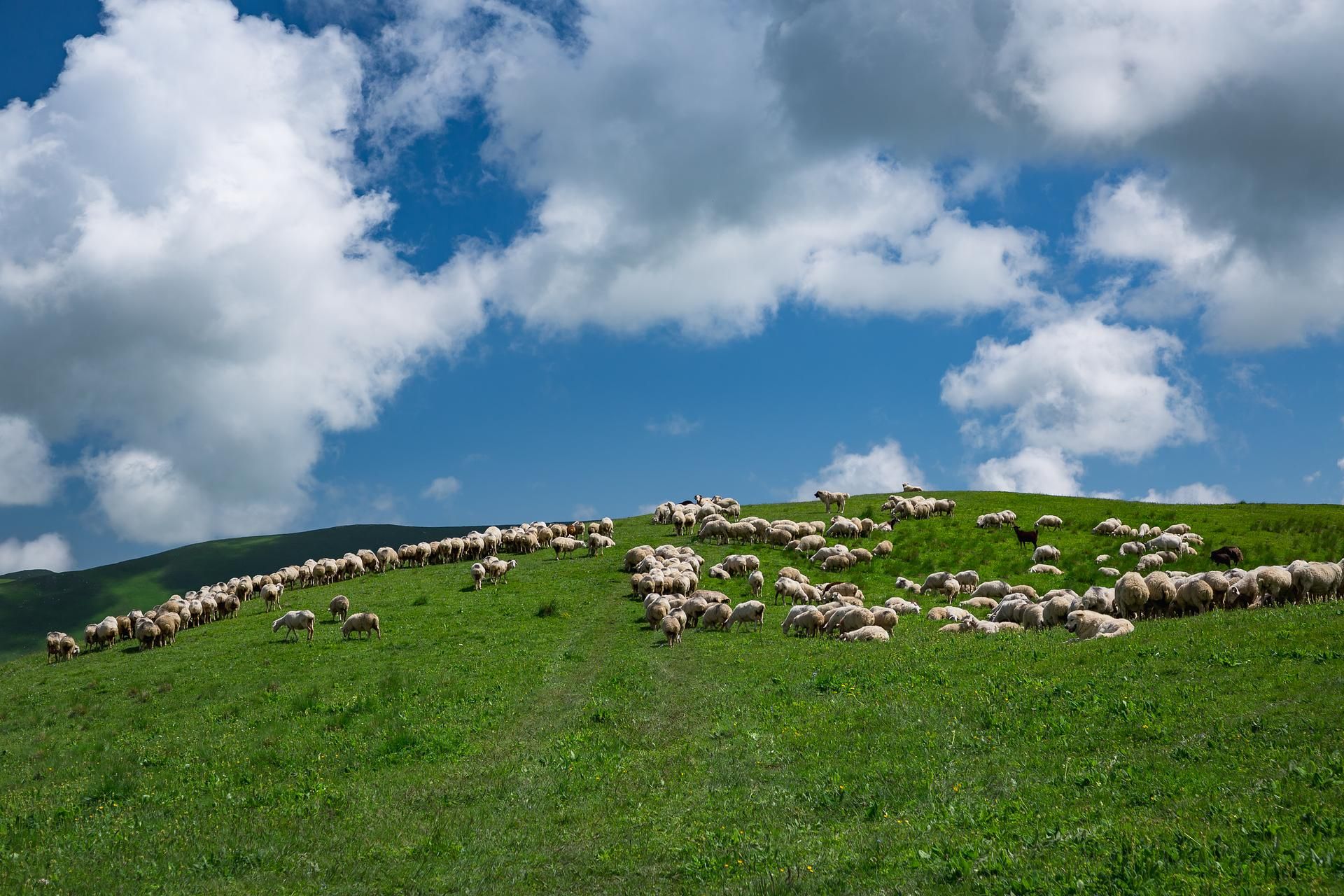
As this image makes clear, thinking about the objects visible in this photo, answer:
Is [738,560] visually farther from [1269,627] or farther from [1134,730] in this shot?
[1134,730]

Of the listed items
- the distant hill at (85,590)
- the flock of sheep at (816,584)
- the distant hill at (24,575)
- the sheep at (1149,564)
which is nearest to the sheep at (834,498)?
the flock of sheep at (816,584)

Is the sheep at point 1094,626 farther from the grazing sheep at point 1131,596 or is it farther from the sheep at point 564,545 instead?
the sheep at point 564,545

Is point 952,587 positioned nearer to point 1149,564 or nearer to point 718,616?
point 718,616

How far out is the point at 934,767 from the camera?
1525 cm

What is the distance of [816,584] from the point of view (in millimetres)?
46750

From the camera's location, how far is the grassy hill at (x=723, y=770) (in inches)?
447

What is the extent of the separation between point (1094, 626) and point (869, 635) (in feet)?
24.1

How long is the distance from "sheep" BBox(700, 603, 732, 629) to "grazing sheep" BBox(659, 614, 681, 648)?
7.98 ft

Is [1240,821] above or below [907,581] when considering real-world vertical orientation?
below

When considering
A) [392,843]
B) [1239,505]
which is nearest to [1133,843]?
[392,843]

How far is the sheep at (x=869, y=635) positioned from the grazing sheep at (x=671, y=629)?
695 centimetres

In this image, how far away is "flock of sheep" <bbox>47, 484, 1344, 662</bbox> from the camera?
2870 centimetres

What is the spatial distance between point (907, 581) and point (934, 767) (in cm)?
2997

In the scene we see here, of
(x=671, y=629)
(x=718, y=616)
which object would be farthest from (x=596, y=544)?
(x=671, y=629)
